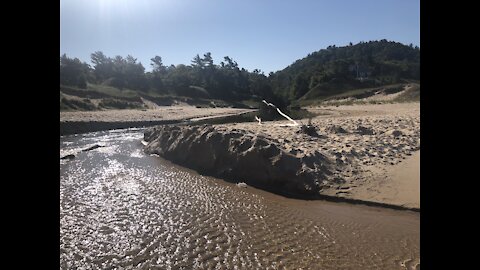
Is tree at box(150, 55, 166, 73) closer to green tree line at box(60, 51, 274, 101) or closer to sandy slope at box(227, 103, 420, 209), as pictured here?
green tree line at box(60, 51, 274, 101)

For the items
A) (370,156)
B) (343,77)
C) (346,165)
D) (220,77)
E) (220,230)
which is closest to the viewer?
(220,230)

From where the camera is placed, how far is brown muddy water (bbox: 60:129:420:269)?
486 cm

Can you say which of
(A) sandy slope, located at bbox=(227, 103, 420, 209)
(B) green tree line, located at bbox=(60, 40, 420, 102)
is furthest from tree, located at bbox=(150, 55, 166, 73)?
(A) sandy slope, located at bbox=(227, 103, 420, 209)

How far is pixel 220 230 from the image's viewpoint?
5.91 meters

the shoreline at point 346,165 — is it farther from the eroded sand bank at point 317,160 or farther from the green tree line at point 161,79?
the green tree line at point 161,79

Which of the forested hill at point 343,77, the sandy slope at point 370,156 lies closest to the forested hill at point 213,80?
the forested hill at point 343,77

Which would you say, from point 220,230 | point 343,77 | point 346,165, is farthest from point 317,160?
point 343,77

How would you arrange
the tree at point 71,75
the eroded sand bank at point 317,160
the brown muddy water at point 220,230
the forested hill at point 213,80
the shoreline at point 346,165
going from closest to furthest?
the brown muddy water at point 220,230 < the shoreline at point 346,165 < the eroded sand bank at point 317,160 < the tree at point 71,75 < the forested hill at point 213,80

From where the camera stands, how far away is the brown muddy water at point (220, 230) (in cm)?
486

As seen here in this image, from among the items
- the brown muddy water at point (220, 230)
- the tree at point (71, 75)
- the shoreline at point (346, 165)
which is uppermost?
the tree at point (71, 75)

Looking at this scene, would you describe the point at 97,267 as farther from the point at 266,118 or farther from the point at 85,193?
the point at 266,118

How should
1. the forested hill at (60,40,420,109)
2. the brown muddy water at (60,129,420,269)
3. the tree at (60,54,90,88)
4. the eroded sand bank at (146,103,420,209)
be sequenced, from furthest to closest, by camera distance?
the forested hill at (60,40,420,109), the tree at (60,54,90,88), the eroded sand bank at (146,103,420,209), the brown muddy water at (60,129,420,269)

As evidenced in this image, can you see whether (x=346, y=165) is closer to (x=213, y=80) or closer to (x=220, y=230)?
(x=220, y=230)
